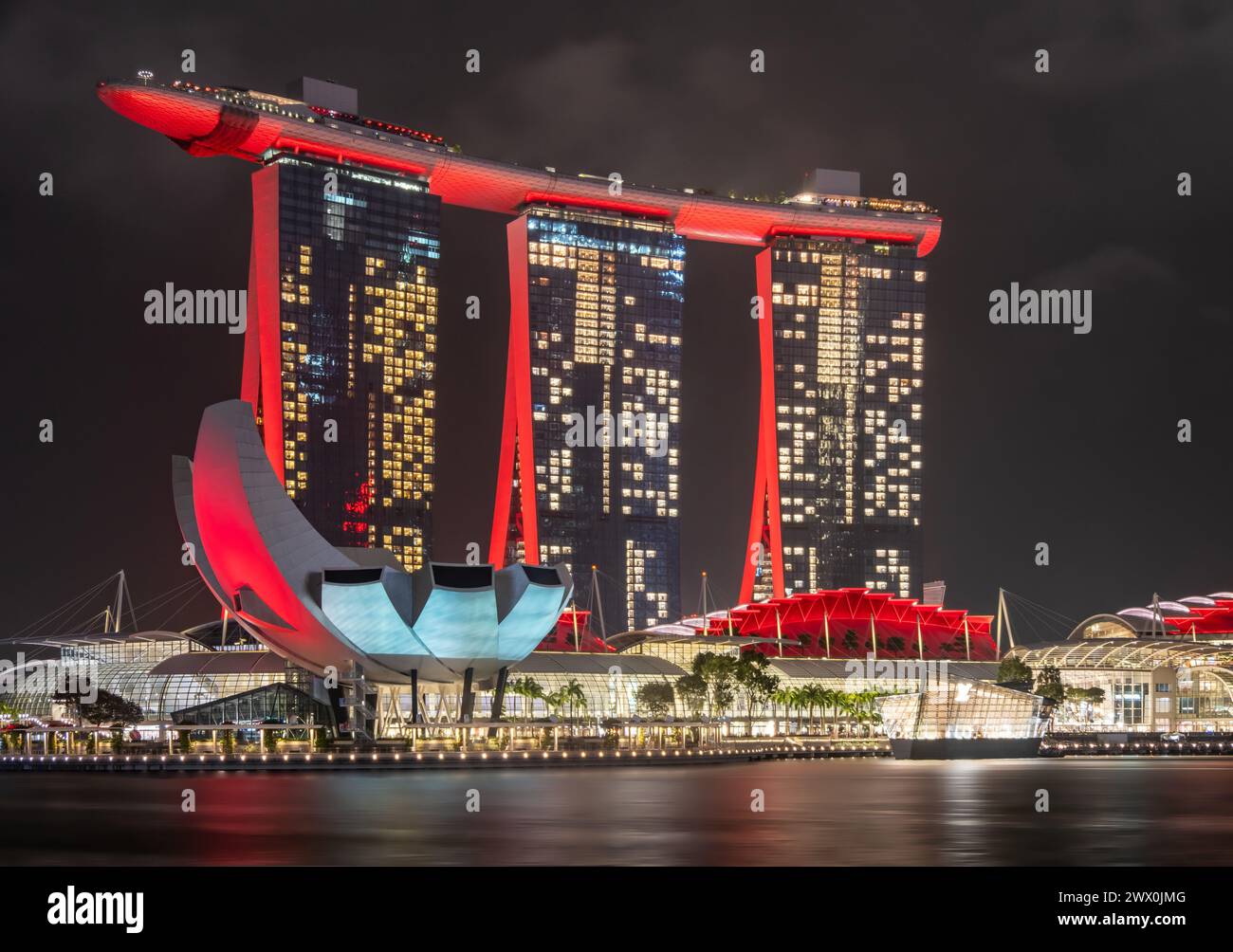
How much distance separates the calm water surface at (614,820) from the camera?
1500 inches

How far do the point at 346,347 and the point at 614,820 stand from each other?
15156 cm

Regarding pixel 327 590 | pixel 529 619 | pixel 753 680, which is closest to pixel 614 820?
pixel 327 590

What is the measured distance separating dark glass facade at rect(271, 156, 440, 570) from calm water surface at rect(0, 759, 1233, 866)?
11170 cm

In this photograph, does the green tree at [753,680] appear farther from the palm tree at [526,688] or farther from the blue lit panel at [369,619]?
the blue lit panel at [369,619]

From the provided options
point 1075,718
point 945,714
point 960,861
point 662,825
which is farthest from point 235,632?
point 960,861

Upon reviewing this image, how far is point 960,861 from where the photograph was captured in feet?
118

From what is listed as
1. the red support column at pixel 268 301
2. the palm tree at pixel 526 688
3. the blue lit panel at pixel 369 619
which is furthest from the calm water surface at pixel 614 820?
the red support column at pixel 268 301

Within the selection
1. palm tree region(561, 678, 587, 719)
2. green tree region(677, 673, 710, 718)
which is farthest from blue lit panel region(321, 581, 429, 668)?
green tree region(677, 673, 710, 718)

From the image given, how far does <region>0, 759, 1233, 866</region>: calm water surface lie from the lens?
38094 mm

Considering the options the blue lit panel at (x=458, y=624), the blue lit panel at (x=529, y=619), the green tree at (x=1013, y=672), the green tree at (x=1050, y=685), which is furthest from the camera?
the green tree at (x=1050, y=685)

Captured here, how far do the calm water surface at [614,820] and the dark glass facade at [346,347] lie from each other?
11170cm

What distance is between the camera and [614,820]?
4781 centimetres
